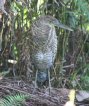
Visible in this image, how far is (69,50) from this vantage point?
541 centimetres

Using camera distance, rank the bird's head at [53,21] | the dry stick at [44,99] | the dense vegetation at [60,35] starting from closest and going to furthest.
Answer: the dry stick at [44,99], the bird's head at [53,21], the dense vegetation at [60,35]

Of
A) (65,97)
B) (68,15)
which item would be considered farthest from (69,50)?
(65,97)

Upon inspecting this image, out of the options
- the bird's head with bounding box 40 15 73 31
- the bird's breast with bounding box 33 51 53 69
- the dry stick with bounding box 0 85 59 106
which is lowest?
the dry stick with bounding box 0 85 59 106

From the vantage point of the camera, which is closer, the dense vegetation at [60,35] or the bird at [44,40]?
the bird at [44,40]

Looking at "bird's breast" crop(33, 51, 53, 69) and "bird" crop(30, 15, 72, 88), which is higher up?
"bird" crop(30, 15, 72, 88)

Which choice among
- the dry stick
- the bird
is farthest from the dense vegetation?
the dry stick

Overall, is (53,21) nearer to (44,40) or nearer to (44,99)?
(44,40)

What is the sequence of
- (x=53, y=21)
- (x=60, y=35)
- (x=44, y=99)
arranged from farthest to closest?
(x=60, y=35), (x=53, y=21), (x=44, y=99)

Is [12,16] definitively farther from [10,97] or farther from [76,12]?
[10,97]

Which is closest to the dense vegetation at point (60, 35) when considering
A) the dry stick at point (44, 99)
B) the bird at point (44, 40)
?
the bird at point (44, 40)

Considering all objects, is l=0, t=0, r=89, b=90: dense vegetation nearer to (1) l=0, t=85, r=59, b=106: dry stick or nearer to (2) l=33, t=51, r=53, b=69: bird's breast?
(2) l=33, t=51, r=53, b=69: bird's breast

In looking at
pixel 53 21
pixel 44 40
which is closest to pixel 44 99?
pixel 44 40

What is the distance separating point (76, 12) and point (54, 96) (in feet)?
3.38

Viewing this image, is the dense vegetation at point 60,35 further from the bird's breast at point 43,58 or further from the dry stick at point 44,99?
the dry stick at point 44,99
